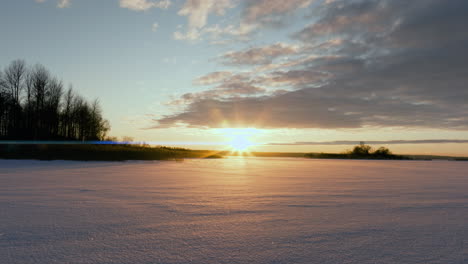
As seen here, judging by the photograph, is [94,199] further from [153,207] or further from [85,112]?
[85,112]

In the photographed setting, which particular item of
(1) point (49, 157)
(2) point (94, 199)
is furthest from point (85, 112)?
(2) point (94, 199)

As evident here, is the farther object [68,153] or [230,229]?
[68,153]

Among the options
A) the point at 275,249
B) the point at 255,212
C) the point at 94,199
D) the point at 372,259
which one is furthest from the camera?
the point at 94,199

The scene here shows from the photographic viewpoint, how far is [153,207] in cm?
286

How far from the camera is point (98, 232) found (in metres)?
1.97

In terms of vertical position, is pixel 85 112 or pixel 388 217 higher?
pixel 85 112

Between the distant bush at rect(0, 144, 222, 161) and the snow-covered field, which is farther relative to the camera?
the distant bush at rect(0, 144, 222, 161)

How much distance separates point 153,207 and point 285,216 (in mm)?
1401

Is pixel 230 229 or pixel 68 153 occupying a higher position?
pixel 68 153

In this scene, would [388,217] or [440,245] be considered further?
[388,217]

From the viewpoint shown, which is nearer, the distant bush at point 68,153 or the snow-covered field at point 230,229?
the snow-covered field at point 230,229

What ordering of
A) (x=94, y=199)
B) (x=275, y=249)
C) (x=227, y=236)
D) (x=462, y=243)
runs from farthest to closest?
(x=94, y=199) → (x=227, y=236) → (x=462, y=243) → (x=275, y=249)

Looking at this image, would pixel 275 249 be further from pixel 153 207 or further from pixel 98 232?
pixel 153 207

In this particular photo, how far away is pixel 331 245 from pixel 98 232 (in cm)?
165
